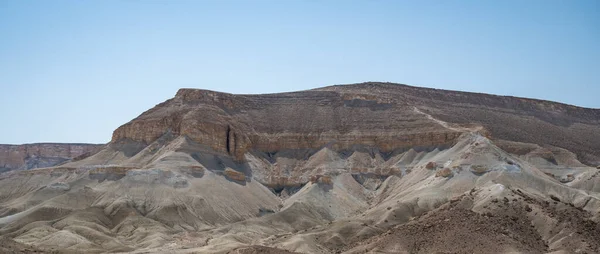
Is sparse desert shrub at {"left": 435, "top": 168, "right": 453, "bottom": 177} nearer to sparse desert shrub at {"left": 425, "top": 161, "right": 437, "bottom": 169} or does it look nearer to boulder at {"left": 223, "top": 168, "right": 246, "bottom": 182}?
sparse desert shrub at {"left": 425, "top": 161, "right": 437, "bottom": 169}

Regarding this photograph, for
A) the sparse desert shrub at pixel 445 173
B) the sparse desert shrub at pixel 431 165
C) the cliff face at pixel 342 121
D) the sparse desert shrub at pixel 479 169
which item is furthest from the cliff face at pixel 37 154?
the sparse desert shrub at pixel 479 169

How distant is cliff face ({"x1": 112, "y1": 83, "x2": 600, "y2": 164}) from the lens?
404ft

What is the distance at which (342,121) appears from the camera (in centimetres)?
13475

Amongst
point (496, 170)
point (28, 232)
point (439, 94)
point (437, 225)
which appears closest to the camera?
point (437, 225)

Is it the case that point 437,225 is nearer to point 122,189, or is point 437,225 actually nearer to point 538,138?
point 122,189

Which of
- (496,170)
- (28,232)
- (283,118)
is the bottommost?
(28,232)

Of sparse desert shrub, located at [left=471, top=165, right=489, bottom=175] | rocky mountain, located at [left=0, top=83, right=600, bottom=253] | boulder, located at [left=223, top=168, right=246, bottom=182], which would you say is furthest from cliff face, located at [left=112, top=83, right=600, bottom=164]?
sparse desert shrub, located at [left=471, top=165, right=489, bottom=175]

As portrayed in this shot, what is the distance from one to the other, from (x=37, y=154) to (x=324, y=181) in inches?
4644

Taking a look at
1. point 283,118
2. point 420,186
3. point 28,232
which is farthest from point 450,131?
point 28,232

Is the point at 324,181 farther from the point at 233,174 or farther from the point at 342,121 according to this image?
the point at 342,121

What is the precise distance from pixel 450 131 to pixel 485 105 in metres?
Result: 41.8

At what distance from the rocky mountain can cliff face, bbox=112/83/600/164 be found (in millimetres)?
398

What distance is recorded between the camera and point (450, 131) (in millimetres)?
120438

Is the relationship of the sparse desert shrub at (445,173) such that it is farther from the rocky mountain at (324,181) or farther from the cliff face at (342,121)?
the cliff face at (342,121)
